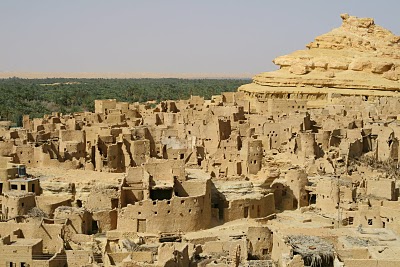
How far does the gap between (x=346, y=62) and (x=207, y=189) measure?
95.0 feet

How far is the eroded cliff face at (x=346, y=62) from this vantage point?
1961 inches

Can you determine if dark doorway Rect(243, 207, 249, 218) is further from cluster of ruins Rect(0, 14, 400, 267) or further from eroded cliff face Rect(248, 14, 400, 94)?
eroded cliff face Rect(248, 14, 400, 94)

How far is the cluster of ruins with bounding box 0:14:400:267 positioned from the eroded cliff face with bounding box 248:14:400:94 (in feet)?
20.8

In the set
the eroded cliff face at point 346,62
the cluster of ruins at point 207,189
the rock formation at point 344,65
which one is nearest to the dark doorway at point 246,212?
the cluster of ruins at point 207,189

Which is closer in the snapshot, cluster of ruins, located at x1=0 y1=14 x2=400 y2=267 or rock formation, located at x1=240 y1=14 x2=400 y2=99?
cluster of ruins, located at x1=0 y1=14 x2=400 y2=267

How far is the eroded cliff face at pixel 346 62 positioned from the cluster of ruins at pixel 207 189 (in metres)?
6.34

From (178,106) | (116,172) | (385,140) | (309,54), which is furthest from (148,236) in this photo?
(309,54)

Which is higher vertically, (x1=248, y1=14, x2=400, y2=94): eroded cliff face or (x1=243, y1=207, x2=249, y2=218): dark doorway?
(x1=248, y1=14, x2=400, y2=94): eroded cliff face

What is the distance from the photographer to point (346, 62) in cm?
5147

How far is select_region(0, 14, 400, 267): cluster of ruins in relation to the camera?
21844 millimetres

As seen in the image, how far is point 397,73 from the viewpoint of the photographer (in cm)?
5012

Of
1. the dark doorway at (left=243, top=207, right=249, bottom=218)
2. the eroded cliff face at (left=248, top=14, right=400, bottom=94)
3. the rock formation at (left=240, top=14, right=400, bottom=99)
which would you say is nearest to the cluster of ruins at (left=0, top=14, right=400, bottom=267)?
the dark doorway at (left=243, top=207, right=249, bottom=218)

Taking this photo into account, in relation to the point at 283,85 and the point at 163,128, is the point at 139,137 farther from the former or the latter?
the point at 283,85

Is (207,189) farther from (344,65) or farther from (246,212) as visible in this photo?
(344,65)
